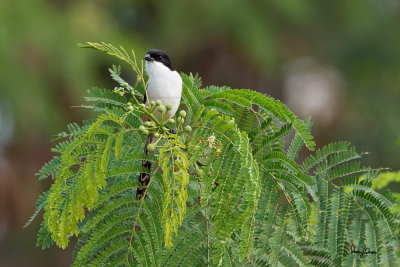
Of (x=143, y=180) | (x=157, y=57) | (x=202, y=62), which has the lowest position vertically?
(x=143, y=180)

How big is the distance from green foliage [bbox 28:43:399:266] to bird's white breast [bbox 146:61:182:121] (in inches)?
9.1

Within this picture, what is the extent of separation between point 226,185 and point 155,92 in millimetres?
1438

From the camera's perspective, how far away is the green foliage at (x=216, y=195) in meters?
2.28

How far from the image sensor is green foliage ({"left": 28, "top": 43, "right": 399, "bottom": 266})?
7.47ft

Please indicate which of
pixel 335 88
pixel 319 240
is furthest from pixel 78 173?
pixel 335 88

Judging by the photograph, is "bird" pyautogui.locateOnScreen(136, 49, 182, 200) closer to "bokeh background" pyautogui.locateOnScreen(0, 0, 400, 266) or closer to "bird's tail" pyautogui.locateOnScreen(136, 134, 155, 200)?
"bird's tail" pyautogui.locateOnScreen(136, 134, 155, 200)

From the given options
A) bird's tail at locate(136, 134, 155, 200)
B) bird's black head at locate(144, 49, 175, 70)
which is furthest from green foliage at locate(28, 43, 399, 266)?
bird's black head at locate(144, 49, 175, 70)

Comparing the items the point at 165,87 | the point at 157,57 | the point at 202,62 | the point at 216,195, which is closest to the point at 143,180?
the point at 216,195

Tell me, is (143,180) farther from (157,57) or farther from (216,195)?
(157,57)

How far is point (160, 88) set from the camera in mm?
3438

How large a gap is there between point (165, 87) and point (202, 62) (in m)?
11.4

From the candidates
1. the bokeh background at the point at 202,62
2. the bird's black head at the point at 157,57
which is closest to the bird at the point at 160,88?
the bird's black head at the point at 157,57

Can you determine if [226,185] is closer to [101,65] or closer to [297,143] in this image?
[297,143]

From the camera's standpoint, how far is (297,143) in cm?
296
